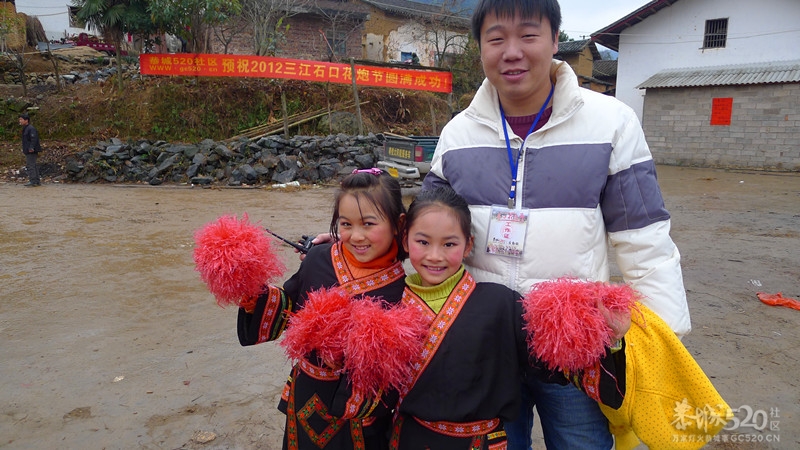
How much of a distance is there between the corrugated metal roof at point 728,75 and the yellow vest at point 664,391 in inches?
705

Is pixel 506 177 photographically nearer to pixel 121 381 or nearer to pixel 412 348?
pixel 412 348

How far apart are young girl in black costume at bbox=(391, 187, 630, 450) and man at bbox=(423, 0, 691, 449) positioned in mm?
103

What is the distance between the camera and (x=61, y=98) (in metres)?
15.0

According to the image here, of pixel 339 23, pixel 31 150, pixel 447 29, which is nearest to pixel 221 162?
pixel 31 150

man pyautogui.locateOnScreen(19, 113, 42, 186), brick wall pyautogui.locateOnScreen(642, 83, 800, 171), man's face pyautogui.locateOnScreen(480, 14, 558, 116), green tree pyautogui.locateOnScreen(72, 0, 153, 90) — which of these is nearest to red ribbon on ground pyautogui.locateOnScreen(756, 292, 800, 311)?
man's face pyautogui.locateOnScreen(480, 14, 558, 116)

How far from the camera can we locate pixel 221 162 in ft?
40.4

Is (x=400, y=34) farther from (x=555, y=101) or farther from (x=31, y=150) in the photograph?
(x=555, y=101)

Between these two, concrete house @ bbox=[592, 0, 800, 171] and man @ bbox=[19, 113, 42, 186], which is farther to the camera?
concrete house @ bbox=[592, 0, 800, 171]

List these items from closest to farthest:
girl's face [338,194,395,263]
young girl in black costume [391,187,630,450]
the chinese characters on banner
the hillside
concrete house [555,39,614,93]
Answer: young girl in black costume [391,187,630,450], girl's face [338,194,395,263], the hillside, the chinese characters on banner, concrete house [555,39,614,93]

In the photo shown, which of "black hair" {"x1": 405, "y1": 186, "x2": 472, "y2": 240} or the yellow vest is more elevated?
"black hair" {"x1": 405, "y1": 186, "x2": 472, "y2": 240}

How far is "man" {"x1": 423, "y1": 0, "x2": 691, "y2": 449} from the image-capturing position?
4.93 feet

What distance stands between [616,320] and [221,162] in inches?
474

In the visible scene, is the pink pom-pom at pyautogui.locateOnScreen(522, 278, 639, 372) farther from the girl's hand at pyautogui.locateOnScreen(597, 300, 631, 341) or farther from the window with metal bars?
the window with metal bars

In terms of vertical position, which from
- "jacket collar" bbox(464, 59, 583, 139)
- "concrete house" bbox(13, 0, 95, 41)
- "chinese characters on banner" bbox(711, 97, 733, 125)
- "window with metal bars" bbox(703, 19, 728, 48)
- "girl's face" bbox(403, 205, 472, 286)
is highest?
"concrete house" bbox(13, 0, 95, 41)
